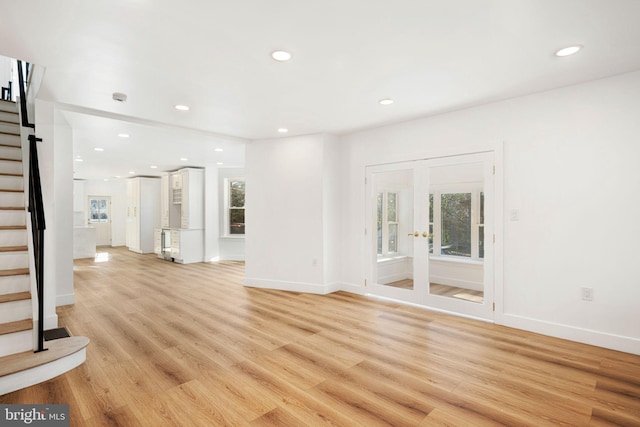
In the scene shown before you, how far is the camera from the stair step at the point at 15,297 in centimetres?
260

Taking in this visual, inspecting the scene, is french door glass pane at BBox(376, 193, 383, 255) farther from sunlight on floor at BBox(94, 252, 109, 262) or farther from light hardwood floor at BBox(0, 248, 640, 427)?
sunlight on floor at BBox(94, 252, 109, 262)

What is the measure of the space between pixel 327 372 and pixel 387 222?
2634 millimetres

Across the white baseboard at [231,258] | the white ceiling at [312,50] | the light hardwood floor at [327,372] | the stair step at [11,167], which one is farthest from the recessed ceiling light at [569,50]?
the white baseboard at [231,258]

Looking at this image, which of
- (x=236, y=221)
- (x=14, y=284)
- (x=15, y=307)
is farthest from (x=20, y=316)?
(x=236, y=221)

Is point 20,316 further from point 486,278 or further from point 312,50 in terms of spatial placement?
point 486,278

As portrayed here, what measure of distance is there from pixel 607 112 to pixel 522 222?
4.18 ft

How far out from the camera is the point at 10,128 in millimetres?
4383

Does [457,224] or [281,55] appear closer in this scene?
[281,55]

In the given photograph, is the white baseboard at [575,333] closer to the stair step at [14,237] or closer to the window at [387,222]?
the window at [387,222]

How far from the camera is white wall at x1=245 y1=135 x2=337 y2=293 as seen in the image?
515cm

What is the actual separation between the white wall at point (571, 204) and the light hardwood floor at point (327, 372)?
12.2 inches

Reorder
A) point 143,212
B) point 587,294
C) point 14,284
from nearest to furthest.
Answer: point 14,284, point 587,294, point 143,212

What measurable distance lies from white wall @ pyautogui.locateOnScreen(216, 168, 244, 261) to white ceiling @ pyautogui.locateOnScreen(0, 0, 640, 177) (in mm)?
4843

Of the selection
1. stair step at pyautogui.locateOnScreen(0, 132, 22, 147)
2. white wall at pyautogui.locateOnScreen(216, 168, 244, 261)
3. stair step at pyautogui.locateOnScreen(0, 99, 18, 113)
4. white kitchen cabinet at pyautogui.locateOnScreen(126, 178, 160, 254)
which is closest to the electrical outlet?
stair step at pyautogui.locateOnScreen(0, 132, 22, 147)
